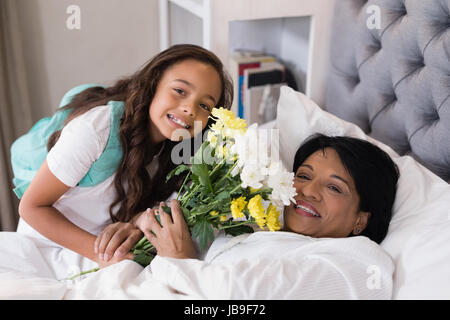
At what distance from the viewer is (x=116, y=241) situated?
1.14 metres

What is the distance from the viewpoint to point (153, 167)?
1.40 m

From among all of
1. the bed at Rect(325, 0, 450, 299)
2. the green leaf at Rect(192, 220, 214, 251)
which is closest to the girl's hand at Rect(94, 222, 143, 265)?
the green leaf at Rect(192, 220, 214, 251)

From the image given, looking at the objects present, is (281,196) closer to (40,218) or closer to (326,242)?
(326,242)

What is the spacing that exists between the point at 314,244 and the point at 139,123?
0.64 m

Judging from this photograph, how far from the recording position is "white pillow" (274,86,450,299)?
0.93 meters

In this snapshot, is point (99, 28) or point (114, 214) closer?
point (114, 214)

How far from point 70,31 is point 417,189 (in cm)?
155

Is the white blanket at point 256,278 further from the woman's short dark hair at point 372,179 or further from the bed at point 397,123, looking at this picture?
the woman's short dark hair at point 372,179

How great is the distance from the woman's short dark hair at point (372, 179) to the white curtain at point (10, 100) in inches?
50.6

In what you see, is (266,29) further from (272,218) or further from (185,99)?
(272,218)

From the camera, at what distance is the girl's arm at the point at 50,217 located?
1.17 m

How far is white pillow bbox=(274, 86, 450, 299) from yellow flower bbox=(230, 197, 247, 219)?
16.2 inches

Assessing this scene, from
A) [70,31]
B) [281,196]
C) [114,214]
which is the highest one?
[70,31]
